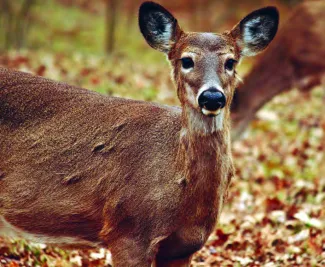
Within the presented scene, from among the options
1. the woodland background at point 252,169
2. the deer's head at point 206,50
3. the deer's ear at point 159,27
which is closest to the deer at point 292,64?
the woodland background at point 252,169

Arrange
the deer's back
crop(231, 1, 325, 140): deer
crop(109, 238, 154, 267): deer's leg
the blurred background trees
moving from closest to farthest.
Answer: crop(109, 238, 154, 267): deer's leg < the deer's back < crop(231, 1, 325, 140): deer < the blurred background trees

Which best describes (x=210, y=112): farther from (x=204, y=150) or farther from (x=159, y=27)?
(x=159, y=27)

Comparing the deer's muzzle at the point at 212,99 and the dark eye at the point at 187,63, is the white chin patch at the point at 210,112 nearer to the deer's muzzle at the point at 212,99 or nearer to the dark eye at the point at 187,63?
the deer's muzzle at the point at 212,99

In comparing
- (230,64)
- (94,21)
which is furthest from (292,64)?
(94,21)

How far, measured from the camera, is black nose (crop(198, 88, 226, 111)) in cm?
518

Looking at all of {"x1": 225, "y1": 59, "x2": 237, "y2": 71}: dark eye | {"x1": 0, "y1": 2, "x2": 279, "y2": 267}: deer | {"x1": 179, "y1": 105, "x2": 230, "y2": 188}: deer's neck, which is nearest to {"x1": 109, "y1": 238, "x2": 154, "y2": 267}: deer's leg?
{"x1": 0, "y1": 2, "x2": 279, "y2": 267}: deer

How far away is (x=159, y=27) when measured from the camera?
6.03 meters

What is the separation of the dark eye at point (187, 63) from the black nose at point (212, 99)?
16.4 inches

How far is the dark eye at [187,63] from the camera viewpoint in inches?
220

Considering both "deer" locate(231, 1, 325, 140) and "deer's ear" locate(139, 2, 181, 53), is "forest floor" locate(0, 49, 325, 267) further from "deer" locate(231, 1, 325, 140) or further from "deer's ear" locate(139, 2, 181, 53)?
"deer's ear" locate(139, 2, 181, 53)

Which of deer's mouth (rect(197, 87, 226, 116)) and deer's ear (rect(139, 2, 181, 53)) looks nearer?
deer's mouth (rect(197, 87, 226, 116))

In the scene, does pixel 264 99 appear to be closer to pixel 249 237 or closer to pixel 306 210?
pixel 306 210

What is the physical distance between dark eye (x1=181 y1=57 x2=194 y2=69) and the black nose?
417 mm

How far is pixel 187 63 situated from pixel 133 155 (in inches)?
30.3
